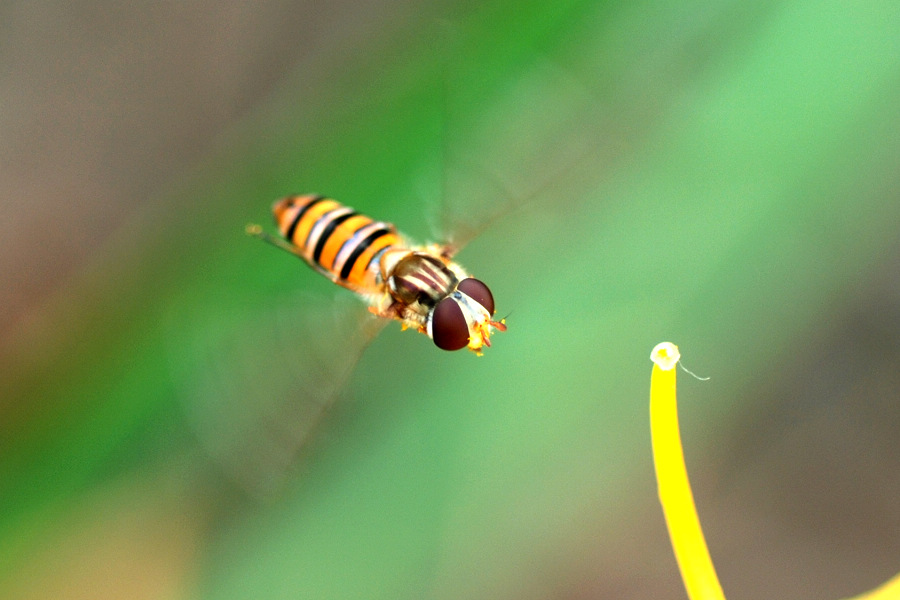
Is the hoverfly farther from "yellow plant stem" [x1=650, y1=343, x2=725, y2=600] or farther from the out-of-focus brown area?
the out-of-focus brown area

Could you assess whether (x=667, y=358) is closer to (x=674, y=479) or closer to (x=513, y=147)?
(x=674, y=479)

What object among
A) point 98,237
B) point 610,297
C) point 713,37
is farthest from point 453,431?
point 98,237

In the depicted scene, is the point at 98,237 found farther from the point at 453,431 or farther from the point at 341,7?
the point at 453,431

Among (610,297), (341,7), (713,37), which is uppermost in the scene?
(713,37)

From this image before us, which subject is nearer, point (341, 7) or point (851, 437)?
point (851, 437)

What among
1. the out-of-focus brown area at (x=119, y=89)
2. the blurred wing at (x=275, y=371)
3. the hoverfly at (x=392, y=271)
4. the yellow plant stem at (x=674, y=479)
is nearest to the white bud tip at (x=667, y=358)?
the yellow plant stem at (x=674, y=479)

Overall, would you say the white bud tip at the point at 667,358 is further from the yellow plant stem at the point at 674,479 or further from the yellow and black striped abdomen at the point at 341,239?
the yellow and black striped abdomen at the point at 341,239
